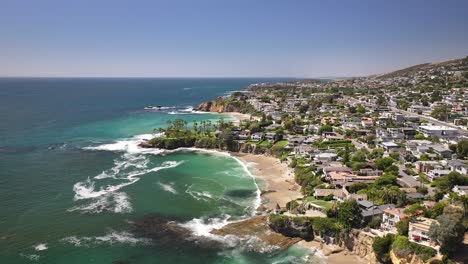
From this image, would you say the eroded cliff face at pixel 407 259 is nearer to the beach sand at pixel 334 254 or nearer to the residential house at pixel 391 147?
the beach sand at pixel 334 254

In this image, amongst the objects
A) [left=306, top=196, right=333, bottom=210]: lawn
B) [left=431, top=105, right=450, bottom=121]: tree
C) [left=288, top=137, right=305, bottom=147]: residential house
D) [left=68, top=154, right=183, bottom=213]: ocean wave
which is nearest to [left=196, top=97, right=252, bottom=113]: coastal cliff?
[left=288, top=137, right=305, bottom=147]: residential house

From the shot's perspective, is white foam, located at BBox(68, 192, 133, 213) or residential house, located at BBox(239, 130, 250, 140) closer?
white foam, located at BBox(68, 192, 133, 213)

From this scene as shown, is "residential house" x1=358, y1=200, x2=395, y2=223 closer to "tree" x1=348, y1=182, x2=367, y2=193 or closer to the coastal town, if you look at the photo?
the coastal town

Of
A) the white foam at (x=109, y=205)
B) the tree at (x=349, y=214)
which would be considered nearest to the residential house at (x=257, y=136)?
the white foam at (x=109, y=205)

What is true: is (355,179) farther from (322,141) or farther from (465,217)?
(322,141)

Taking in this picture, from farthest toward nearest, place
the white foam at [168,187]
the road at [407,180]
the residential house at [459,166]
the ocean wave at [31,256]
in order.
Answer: the white foam at [168,187] < the residential house at [459,166] < the road at [407,180] < the ocean wave at [31,256]

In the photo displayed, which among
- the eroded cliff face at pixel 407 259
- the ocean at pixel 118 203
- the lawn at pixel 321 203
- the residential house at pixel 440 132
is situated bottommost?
the ocean at pixel 118 203
